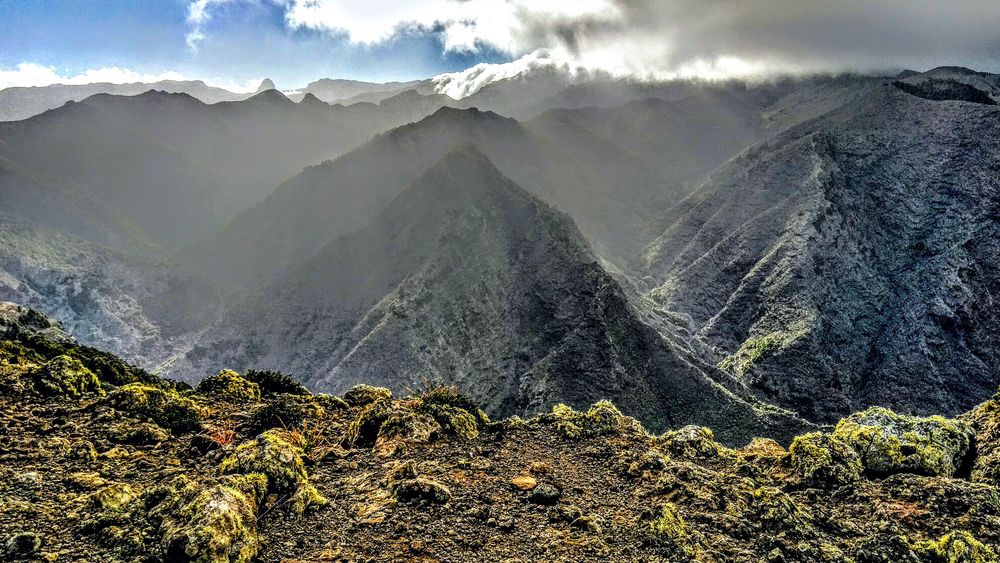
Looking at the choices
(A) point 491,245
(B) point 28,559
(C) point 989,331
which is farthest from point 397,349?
(C) point 989,331

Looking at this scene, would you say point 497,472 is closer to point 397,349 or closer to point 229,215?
point 397,349

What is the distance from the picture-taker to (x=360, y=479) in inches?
335

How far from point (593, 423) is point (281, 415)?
253 inches

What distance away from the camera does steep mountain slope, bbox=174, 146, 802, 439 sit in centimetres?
5722

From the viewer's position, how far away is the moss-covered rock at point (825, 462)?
897 centimetres

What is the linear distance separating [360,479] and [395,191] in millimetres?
109650

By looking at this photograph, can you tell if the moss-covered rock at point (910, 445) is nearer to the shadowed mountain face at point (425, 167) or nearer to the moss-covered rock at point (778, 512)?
the moss-covered rock at point (778, 512)

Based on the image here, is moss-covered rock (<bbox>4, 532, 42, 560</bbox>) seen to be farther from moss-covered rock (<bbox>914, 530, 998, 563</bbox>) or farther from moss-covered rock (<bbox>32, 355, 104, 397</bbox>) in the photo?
moss-covered rock (<bbox>914, 530, 998, 563</bbox>)

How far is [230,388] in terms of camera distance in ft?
38.7

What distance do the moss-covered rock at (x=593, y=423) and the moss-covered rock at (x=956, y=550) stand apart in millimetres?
4884

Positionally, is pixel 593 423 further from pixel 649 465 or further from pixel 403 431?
pixel 403 431

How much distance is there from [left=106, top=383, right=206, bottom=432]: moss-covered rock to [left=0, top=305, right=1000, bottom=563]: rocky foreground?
3 centimetres

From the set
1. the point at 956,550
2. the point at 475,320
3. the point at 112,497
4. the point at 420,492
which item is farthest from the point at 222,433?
the point at 475,320

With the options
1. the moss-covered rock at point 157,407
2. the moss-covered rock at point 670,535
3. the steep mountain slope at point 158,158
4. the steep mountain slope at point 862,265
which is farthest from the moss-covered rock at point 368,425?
the steep mountain slope at point 158,158
